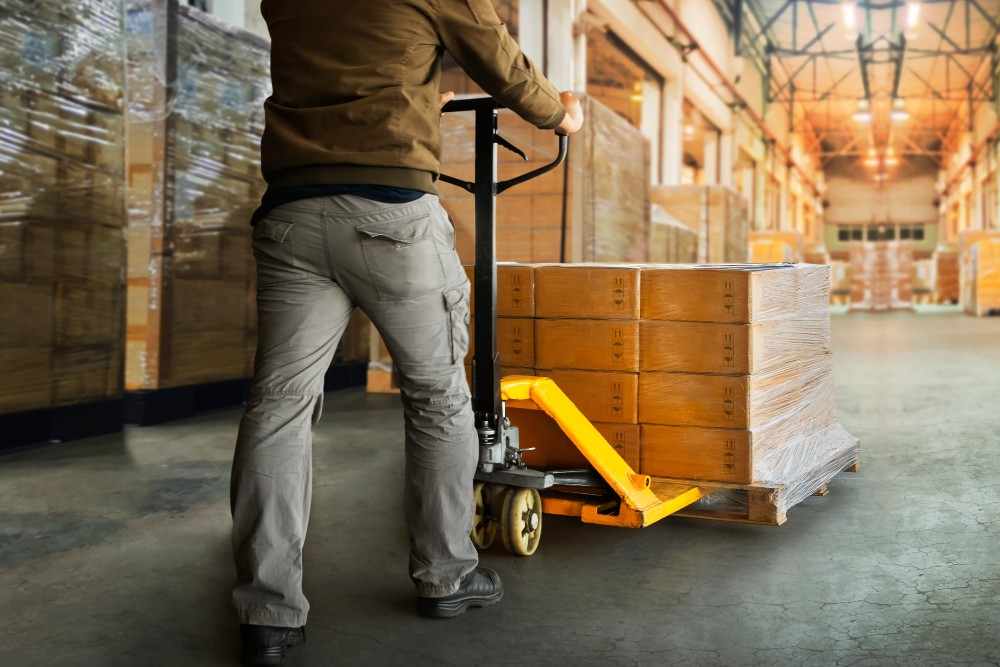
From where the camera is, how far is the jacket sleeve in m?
2.01

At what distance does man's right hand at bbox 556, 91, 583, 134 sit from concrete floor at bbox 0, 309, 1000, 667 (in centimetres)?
111

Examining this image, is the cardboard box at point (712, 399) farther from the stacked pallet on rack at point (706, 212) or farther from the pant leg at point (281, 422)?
the stacked pallet on rack at point (706, 212)

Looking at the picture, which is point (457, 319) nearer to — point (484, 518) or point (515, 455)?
point (515, 455)

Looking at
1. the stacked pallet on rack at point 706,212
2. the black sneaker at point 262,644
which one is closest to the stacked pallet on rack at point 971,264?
the stacked pallet on rack at point 706,212

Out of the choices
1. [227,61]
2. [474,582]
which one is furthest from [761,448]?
[227,61]

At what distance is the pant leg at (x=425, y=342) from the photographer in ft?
6.44

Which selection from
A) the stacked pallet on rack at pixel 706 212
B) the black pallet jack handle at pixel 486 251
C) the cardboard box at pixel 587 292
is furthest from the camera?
the stacked pallet on rack at pixel 706 212

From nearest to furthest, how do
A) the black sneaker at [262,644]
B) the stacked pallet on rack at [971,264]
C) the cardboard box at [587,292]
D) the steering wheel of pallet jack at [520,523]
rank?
the black sneaker at [262,644], the steering wheel of pallet jack at [520,523], the cardboard box at [587,292], the stacked pallet on rack at [971,264]

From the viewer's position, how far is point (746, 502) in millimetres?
2924

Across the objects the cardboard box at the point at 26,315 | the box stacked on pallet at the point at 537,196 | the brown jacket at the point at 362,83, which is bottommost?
the cardboard box at the point at 26,315

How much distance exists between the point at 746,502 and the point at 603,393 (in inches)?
21.0

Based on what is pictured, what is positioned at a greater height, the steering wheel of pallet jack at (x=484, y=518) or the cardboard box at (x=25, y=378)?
the cardboard box at (x=25, y=378)

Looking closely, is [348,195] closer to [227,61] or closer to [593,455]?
[593,455]

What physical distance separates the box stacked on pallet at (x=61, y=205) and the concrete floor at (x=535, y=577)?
50 cm
